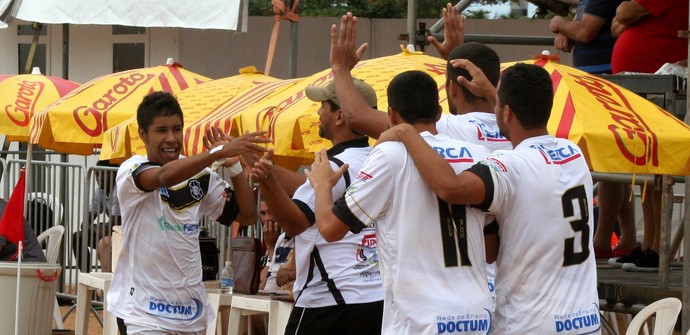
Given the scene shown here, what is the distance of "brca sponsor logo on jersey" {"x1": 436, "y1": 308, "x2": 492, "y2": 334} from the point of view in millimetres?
4688

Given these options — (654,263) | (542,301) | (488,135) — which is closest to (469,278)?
(542,301)

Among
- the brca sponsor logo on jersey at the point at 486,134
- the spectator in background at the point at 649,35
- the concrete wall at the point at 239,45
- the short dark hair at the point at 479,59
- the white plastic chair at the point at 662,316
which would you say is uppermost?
the concrete wall at the point at 239,45

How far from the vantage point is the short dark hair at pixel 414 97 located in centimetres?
494

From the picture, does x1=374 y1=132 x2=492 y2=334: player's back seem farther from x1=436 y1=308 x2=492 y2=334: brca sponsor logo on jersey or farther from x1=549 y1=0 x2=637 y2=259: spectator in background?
x1=549 y1=0 x2=637 y2=259: spectator in background

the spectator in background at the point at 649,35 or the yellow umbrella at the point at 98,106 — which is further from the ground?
the spectator in background at the point at 649,35

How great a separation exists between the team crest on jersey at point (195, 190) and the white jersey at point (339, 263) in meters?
0.99

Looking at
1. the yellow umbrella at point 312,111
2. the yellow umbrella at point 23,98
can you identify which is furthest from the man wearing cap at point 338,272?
the yellow umbrella at point 23,98

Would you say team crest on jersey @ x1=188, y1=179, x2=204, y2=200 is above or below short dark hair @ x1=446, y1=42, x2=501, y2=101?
below

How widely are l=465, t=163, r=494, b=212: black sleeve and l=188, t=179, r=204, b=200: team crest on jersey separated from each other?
8.15 ft

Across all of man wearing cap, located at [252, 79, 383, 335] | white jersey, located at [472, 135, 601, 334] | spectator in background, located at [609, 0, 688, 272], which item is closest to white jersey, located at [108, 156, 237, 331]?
man wearing cap, located at [252, 79, 383, 335]

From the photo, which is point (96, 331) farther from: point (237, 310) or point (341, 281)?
point (341, 281)

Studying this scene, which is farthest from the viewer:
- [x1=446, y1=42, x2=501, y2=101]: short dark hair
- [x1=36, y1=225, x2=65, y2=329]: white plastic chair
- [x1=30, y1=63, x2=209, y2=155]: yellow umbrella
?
[x1=30, y1=63, x2=209, y2=155]: yellow umbrella

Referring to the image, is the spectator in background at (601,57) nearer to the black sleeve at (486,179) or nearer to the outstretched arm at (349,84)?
the outstretched arm at (349,84)

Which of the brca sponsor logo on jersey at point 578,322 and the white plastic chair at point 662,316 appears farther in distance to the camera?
the white plastic chair at point 662,316
